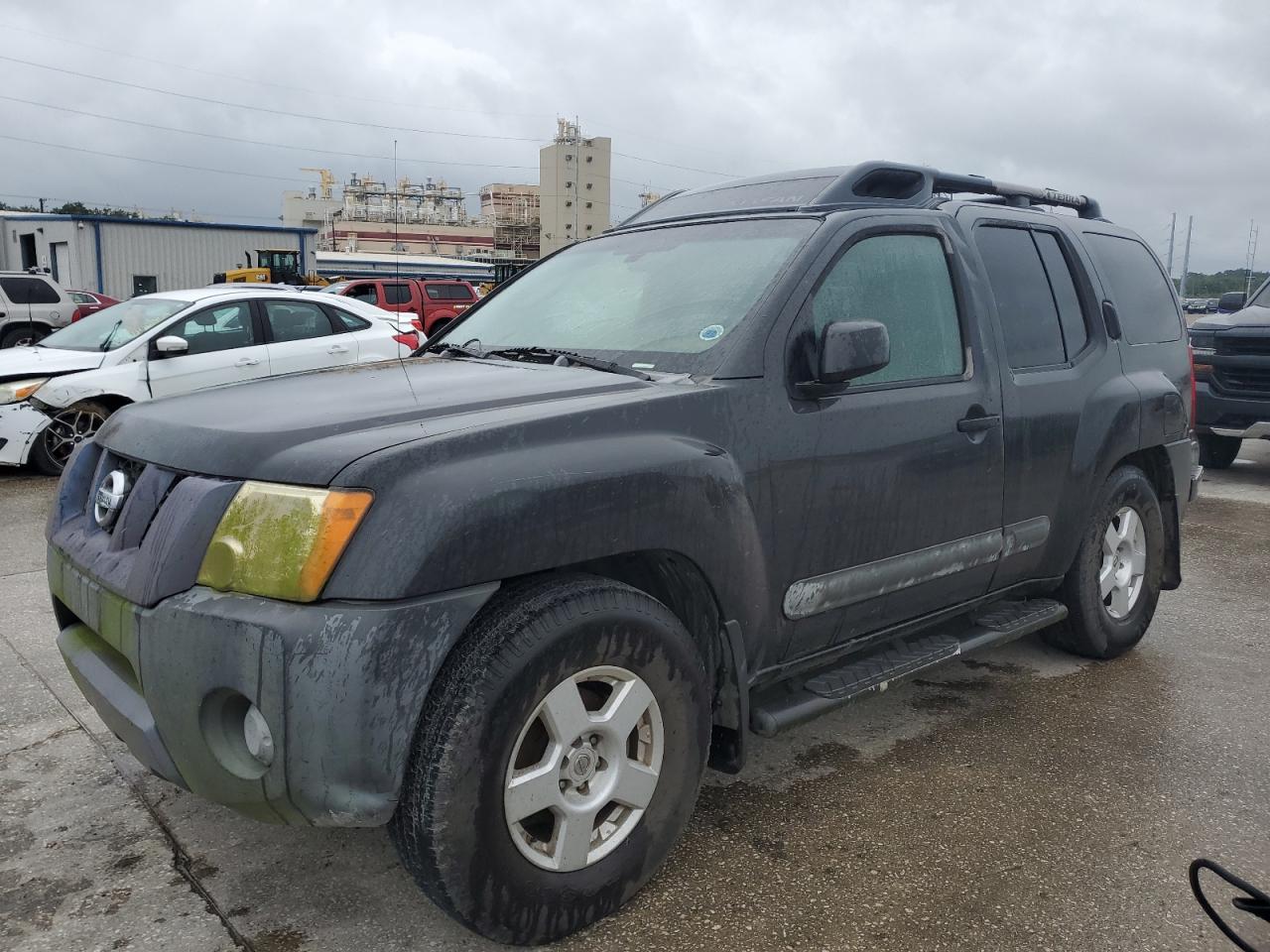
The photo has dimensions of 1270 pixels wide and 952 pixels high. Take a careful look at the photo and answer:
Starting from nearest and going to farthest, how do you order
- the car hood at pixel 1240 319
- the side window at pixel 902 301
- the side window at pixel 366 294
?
the side window at pixel 902 301, the car hood at pixel 1240 319, the side window at pixel 366 294

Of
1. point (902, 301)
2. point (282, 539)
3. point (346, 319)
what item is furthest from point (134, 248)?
point (282, 539)

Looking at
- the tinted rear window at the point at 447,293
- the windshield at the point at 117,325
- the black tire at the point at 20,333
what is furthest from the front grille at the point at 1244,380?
the black tire at the point at 20,333

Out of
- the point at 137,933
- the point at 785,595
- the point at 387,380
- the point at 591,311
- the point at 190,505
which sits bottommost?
the point at 137,933

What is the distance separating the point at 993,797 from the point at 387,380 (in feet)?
7.22

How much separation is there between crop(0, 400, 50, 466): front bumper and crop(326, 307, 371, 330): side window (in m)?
2.50

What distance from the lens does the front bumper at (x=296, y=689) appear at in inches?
79.2

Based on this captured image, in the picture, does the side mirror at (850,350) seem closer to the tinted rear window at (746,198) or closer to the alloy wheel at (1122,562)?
the tinted rear window at (746,198)

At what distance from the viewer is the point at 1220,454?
979 centimetres

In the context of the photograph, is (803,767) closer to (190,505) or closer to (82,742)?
(190,505)

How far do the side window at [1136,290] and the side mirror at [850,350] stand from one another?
1984mm

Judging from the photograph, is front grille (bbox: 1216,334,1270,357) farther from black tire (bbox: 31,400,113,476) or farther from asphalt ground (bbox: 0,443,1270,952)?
black tire (bbox: 31,400,113,476)

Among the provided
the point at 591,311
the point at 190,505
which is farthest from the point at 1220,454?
the point at 190,505

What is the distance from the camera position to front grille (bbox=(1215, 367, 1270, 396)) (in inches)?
343

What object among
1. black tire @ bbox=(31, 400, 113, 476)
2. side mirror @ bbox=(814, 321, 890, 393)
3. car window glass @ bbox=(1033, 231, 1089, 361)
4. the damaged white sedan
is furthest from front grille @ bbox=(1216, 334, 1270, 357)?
black tire @ bbox=(31, 400, 113, 476)
